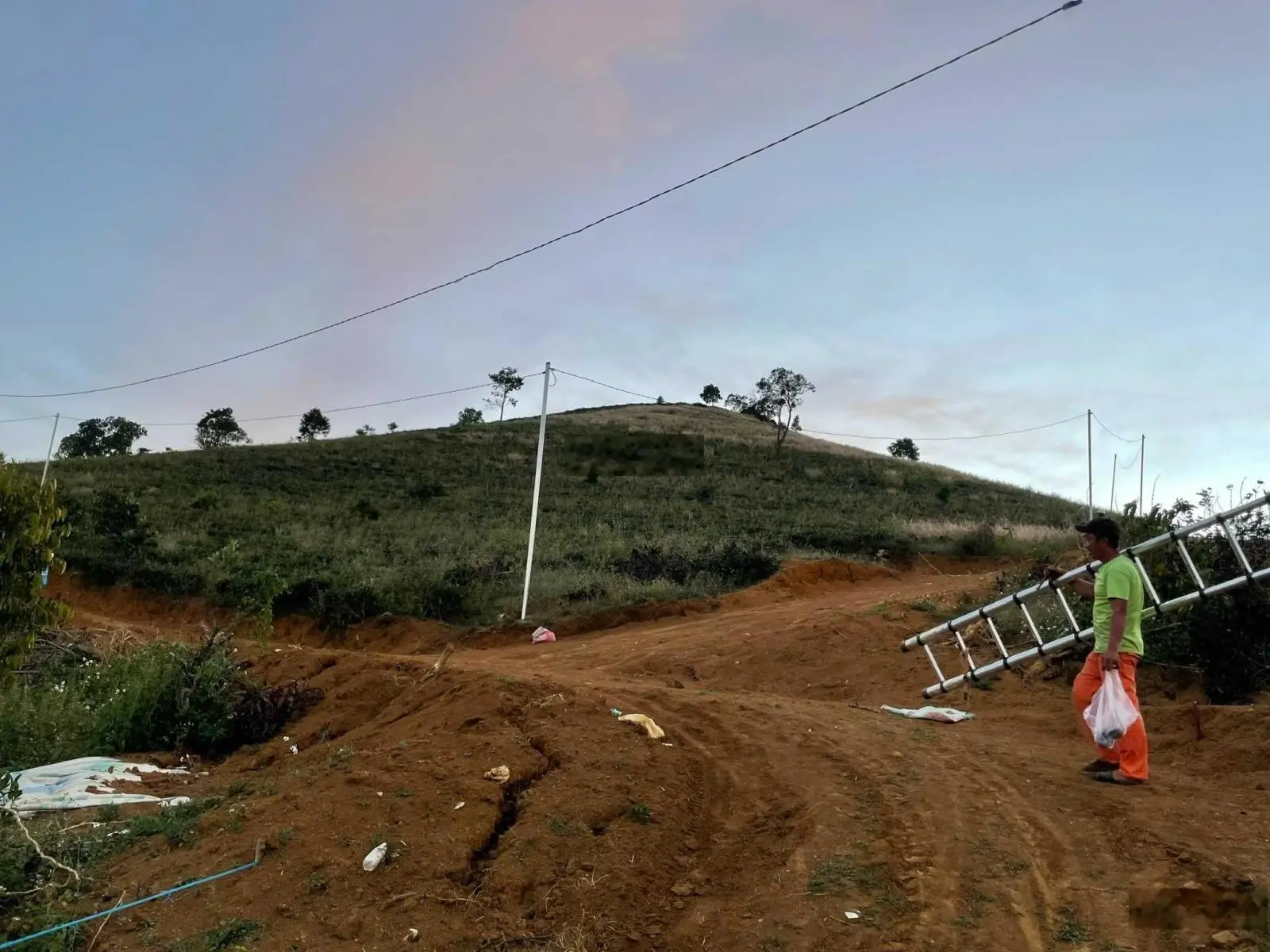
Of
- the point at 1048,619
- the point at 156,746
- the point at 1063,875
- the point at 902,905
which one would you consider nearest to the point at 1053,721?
the point at 1048,619

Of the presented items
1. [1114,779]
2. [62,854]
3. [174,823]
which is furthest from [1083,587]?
[62,854]

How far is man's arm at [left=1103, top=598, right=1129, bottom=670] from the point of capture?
17.7 ft

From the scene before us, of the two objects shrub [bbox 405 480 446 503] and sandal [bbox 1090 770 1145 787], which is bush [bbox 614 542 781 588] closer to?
sandal [bbox 1090 770 1145 787]

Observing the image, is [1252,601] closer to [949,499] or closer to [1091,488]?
[1091,488]

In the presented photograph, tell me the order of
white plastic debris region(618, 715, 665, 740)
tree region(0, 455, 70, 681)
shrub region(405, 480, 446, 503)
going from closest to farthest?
tree region(0, 455, 70, 681)
white plastic debris region(618, 715, 665, 740)
shrub region(405, 480, 446, 503)

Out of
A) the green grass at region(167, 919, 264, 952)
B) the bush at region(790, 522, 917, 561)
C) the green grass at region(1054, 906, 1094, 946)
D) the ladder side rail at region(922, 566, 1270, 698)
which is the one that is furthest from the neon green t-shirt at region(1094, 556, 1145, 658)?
the bush at region(790, 522, 917, 561)

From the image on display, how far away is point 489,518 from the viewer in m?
28.8

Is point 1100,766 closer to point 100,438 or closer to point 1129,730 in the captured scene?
point 1129,730

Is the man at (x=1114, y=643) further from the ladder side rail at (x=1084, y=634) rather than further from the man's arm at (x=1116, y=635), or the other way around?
the ladder side rail at (x=1084, y=634)

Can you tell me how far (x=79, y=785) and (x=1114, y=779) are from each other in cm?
713

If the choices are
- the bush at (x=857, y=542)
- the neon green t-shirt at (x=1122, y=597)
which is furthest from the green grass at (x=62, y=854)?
the bush at (x=857, y=542)

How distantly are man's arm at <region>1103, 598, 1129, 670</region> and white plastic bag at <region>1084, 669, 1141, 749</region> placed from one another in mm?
53

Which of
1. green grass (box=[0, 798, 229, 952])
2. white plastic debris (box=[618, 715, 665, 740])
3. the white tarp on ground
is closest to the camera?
green grass (box=[0, 798, 229, 952])

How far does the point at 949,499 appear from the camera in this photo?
3775 centimetres
